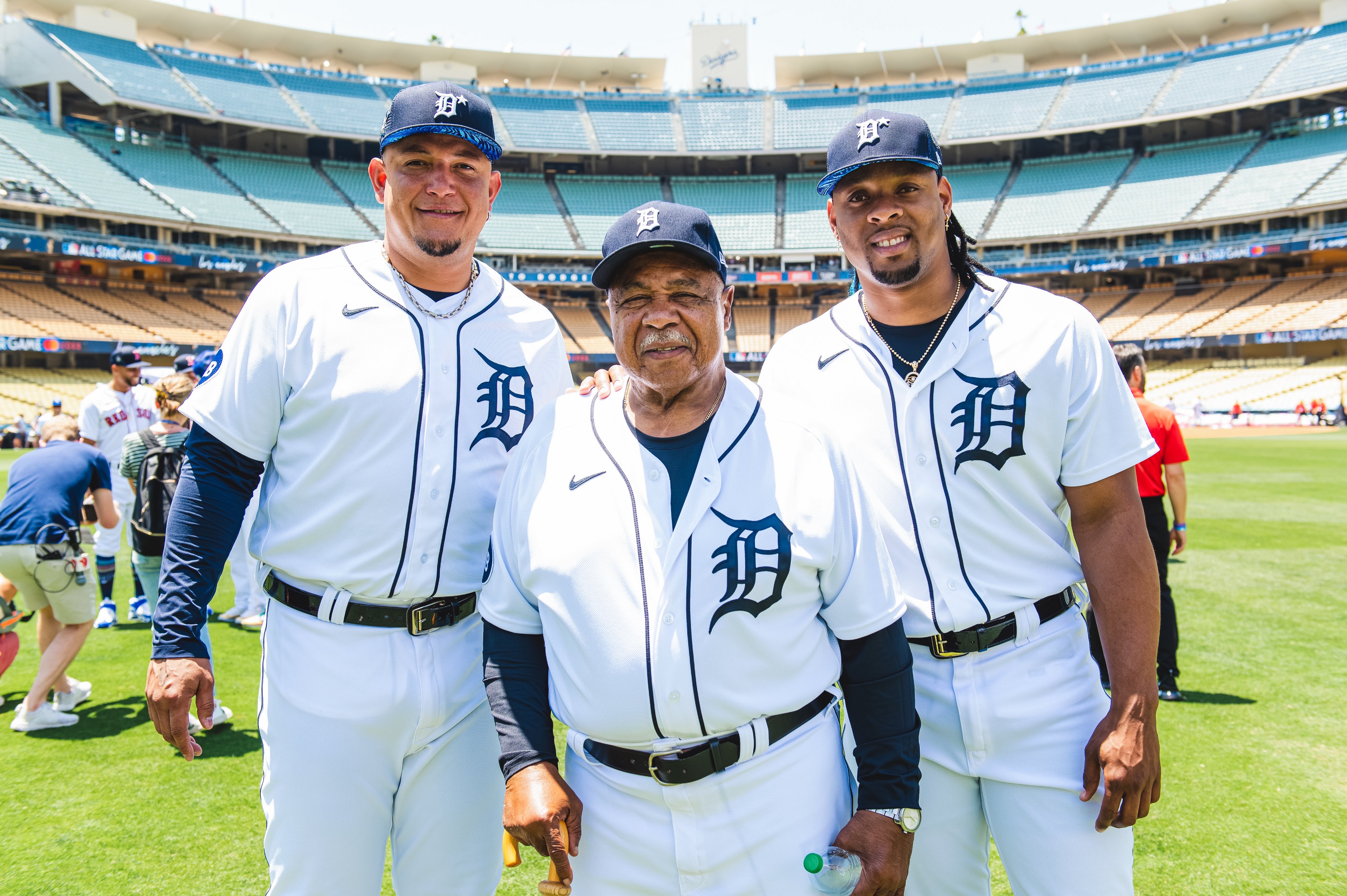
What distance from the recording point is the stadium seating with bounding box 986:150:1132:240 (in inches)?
1676

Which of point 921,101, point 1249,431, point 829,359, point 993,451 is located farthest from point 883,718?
point 921,101

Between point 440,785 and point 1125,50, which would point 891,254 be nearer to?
point 440,785

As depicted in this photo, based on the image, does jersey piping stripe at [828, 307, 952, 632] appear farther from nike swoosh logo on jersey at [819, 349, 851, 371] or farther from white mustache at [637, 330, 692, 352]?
white mustache at [637, 330, 692, 352]

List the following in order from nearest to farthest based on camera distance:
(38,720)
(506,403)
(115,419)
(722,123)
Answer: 1. (506,403)
2. (38,720)
3. (115,419)
4. (722,123)

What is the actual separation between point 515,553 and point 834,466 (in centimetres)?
84

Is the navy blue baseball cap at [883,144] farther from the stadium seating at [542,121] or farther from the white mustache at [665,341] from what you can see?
the stadium seating at [542,121]

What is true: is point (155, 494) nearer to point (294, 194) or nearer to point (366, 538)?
point (366, 538)

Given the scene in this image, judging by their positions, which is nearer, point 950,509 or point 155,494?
point 950,509

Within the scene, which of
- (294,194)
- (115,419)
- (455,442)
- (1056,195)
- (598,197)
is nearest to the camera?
(455,442)

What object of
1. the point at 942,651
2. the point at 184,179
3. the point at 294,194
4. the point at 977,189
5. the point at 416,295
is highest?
the point at 977,189

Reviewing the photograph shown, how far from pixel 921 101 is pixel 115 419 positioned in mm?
48460

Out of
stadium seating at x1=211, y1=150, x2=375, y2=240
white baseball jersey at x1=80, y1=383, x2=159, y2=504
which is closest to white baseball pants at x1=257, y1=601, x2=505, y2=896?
white baseball jersey at x1=80, y1=383, x2=159, y2=504

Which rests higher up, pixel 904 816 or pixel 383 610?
pixel 383 610

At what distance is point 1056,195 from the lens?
145 feet
